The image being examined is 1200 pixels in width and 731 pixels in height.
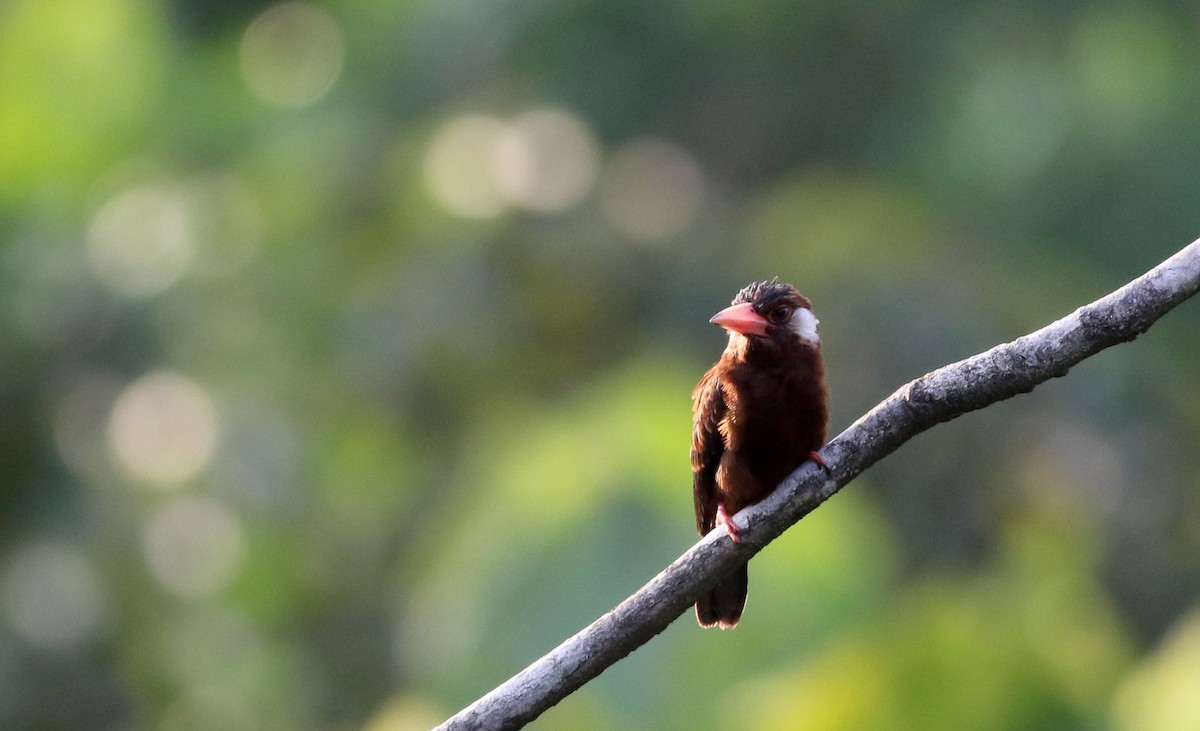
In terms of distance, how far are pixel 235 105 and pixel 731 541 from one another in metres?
9.52

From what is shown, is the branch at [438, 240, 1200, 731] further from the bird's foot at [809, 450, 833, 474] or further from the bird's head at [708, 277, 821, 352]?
the bird's head at [708, 277, 821, 352]

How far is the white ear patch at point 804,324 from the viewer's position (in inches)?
144

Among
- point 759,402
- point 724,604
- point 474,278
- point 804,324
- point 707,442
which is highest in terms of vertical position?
point 804,324

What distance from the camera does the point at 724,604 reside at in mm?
4035

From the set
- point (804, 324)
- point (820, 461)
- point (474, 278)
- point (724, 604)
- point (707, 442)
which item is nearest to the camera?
point (820, 461)

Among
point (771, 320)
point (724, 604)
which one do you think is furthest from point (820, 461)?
point (724, 604)

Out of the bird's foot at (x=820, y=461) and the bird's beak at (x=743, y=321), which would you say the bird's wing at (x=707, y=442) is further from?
the bird's foot at (x=820, y=461)

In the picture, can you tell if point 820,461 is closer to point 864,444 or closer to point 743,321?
point 864,444

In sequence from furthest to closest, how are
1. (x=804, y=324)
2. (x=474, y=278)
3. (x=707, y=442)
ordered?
(x=474, y=278), (x=707, y=442), (x=804, y=324)

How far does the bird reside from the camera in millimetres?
3486

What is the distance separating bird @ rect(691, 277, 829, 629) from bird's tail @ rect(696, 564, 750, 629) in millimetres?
323

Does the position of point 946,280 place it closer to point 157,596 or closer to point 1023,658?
point 1023,658

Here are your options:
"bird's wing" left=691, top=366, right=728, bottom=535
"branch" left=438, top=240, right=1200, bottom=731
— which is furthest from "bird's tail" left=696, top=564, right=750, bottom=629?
"branch" left=438, top=240, right=1200, bottom=731

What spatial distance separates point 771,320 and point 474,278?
702 cm
